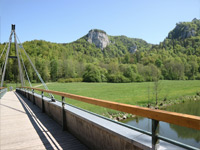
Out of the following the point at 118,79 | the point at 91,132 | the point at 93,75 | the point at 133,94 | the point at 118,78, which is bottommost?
the point at 133,94

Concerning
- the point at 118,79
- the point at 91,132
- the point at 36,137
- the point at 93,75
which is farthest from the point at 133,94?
the point at 93,75

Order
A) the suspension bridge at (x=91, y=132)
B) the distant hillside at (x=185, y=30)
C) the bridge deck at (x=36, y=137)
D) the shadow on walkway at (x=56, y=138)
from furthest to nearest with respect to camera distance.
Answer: the distant hillside at (x=185, y=30) < the bridge deck at (x=36, y=137) < the shadow on walkway at (x=56, y=138) < the suspension bridge at (x=91, y=132)

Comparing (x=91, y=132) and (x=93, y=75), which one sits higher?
(x=93, y=75)

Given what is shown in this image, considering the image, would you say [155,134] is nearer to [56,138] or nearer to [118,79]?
[56,138]

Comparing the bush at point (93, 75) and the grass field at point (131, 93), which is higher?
the bush at point (93, 75)

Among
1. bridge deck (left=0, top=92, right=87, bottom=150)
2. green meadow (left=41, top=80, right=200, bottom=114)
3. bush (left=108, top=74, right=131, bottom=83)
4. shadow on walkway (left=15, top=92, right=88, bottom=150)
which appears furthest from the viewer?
bush (left=108, top=74, right=131, bottom=83)

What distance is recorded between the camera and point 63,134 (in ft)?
14.2

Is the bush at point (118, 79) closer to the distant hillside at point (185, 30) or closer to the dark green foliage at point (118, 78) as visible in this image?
the dark green foliage at point (118, 78)

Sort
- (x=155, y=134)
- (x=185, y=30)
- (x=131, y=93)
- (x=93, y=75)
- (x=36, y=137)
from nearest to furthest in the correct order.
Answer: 1. (x=155, y=134)
2. (x=36, y=137)
3. (x=131, y=93)
4. (x=93, y=75)
5. (x=185, y=30)

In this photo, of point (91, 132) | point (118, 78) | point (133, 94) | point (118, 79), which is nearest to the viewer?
point (91, 132)

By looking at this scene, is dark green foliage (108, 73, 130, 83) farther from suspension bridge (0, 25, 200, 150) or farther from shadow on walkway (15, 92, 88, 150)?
shadow on walkway (15, 92, 88, 150)

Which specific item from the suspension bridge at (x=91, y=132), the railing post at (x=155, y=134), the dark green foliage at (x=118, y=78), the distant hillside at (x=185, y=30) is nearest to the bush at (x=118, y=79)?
the dark green foliage at (x=118, y=78)

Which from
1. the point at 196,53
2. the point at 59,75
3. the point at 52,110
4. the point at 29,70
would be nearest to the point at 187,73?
the point at 196,53

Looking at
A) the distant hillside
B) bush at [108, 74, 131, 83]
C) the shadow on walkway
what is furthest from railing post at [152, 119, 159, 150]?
the distant hillside
